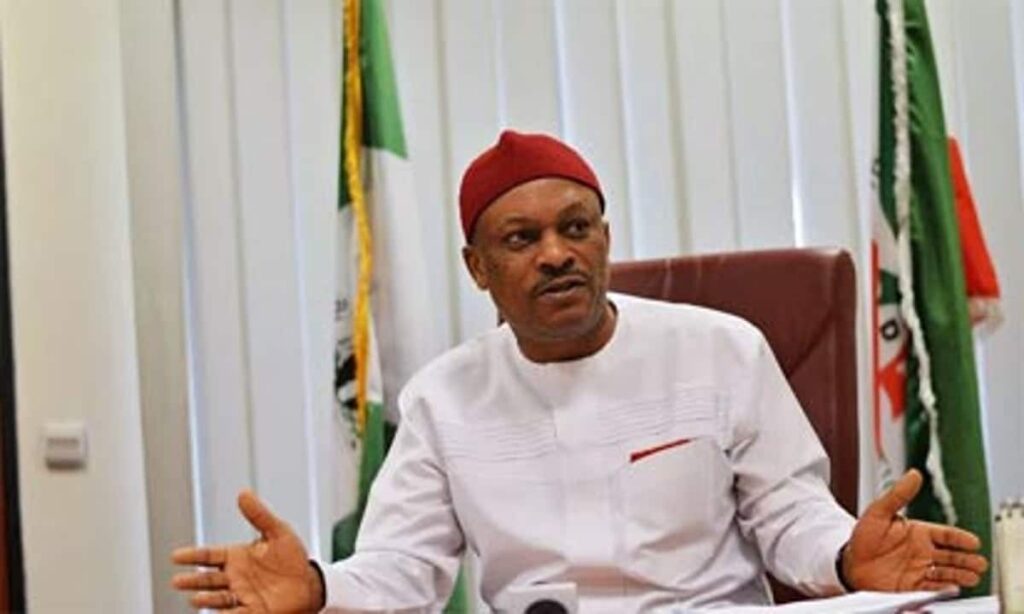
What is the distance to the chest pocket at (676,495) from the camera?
1.94m

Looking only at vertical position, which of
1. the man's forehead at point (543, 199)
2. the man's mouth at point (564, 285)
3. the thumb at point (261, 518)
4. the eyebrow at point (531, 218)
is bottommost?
the thumb at point (261, 518)

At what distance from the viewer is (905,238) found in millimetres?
2488

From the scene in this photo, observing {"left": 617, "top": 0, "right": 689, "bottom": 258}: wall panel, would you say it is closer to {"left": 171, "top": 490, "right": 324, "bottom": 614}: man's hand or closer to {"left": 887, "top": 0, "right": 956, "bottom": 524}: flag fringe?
{"left": 887, "top": 0, "right": 956, "bottom": 524}: flag fringe

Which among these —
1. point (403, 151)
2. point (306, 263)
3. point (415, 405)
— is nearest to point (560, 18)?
point (403, 151)

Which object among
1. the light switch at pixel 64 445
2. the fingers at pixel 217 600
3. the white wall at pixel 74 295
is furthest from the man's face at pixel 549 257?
the light switch at pixel 64 445

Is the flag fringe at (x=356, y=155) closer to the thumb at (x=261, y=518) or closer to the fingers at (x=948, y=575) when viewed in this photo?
the thumb at (x=261, y=518)

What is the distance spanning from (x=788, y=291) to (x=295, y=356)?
1196mm

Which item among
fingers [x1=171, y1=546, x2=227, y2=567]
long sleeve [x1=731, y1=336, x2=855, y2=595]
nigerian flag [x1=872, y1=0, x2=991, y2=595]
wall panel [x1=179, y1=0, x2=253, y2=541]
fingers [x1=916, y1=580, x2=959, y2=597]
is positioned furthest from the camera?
wall panel [x1=179, y1=0, x2=253, y2=541]

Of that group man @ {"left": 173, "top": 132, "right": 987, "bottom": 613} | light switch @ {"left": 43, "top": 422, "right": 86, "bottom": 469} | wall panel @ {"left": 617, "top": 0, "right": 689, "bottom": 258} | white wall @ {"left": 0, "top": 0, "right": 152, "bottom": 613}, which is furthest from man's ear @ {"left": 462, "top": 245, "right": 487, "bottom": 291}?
light switch @ {"left": 43, "top": 422, "right": 86, "bottom": 469}

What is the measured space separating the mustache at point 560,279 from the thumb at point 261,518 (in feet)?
1.73

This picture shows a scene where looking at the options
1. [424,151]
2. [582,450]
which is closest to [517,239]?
[582,450]

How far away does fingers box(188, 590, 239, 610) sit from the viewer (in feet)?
5.44

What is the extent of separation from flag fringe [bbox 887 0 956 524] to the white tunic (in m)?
0.53

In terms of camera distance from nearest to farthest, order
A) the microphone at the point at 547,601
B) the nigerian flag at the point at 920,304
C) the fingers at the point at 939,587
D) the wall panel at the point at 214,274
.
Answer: the microphone at the point at 547,601, the fingers at the point at 939,587, the nigerian flag at the point at 920,304, the wall panel at the point at 214,274
